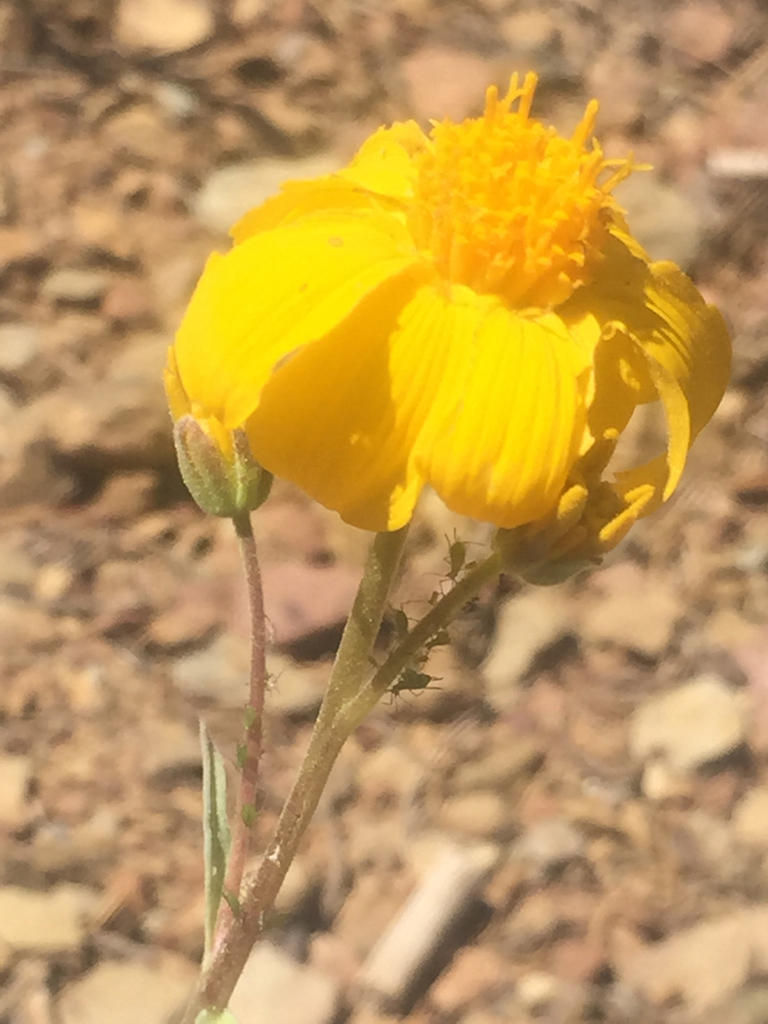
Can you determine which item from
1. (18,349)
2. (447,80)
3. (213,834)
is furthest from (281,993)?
(447,80)

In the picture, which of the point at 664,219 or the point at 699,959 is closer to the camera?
the point at 699,959

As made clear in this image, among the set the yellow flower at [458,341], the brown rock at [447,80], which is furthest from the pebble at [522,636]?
the brown rock at [447,80]

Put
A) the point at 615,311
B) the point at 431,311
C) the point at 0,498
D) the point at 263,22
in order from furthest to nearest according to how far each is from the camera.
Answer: the point at 263,22 → the point at 0,498 → the point at 615,311 → the point at 431,311

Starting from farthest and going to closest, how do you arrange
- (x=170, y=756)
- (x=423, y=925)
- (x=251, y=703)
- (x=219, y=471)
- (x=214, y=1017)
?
(x=170, y=756) < (x=423, y=925) < (x=214, y=1017) < (x=251, y=703) < (x=219, y=471)

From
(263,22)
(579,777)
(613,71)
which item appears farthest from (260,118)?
(579,777)

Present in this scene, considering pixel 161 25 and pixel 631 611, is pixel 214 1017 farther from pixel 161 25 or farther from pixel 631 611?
pixel 161 25

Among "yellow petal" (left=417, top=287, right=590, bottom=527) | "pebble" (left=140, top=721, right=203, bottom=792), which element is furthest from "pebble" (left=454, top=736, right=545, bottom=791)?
"yellow petal" (left=417, top=287, right=590, bottom=527)

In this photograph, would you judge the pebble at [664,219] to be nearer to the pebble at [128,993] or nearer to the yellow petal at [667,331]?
the yellow petal at [667,331]

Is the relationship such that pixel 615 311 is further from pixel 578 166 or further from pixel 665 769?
pixel 665 769
